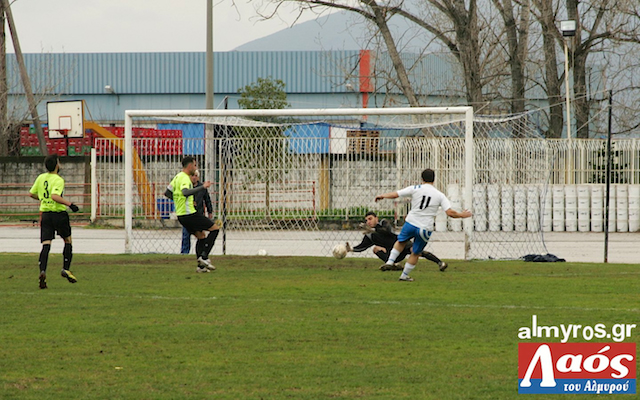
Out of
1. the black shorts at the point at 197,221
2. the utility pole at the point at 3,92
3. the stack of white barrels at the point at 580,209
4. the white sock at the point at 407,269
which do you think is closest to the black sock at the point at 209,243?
the black shorts at the point at 197,221

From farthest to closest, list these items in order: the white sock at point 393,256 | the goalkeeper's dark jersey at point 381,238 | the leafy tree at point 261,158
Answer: the leafy tree at point 261,158 < the goalkeeper's dark jersey at point 381,238 < the white sock at point 393,256

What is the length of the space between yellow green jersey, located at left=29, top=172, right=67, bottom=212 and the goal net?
560 centimetres

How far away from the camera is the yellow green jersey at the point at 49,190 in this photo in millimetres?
12461

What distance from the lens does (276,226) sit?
1967cm

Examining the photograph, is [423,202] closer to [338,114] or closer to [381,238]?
[381,238]

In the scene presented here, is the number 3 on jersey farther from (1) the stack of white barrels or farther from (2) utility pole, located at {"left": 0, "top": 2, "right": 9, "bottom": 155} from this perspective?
(2) utility pole, located at {"left": 0, "top": 2, "right": 9, "bottom": 155}

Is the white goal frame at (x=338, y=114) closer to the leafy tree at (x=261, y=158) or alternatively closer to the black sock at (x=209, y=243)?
the leafy tree at (x=261, y=158)

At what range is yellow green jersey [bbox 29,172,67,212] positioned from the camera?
40.9 feet

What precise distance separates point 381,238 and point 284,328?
6.37 meters

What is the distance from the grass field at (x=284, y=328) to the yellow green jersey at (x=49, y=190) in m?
1.12

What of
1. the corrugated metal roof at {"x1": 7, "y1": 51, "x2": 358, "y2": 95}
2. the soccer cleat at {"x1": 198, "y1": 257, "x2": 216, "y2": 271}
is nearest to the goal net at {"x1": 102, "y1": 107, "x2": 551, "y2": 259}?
the soccer cleat at {"x1": 198, "y1": 257, "x2": 216, "y2": 271}

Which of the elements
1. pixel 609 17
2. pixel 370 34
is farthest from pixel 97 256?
pixel 609 17

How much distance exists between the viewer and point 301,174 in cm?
1927

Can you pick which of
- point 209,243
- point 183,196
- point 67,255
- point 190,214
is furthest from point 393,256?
point 67,255
